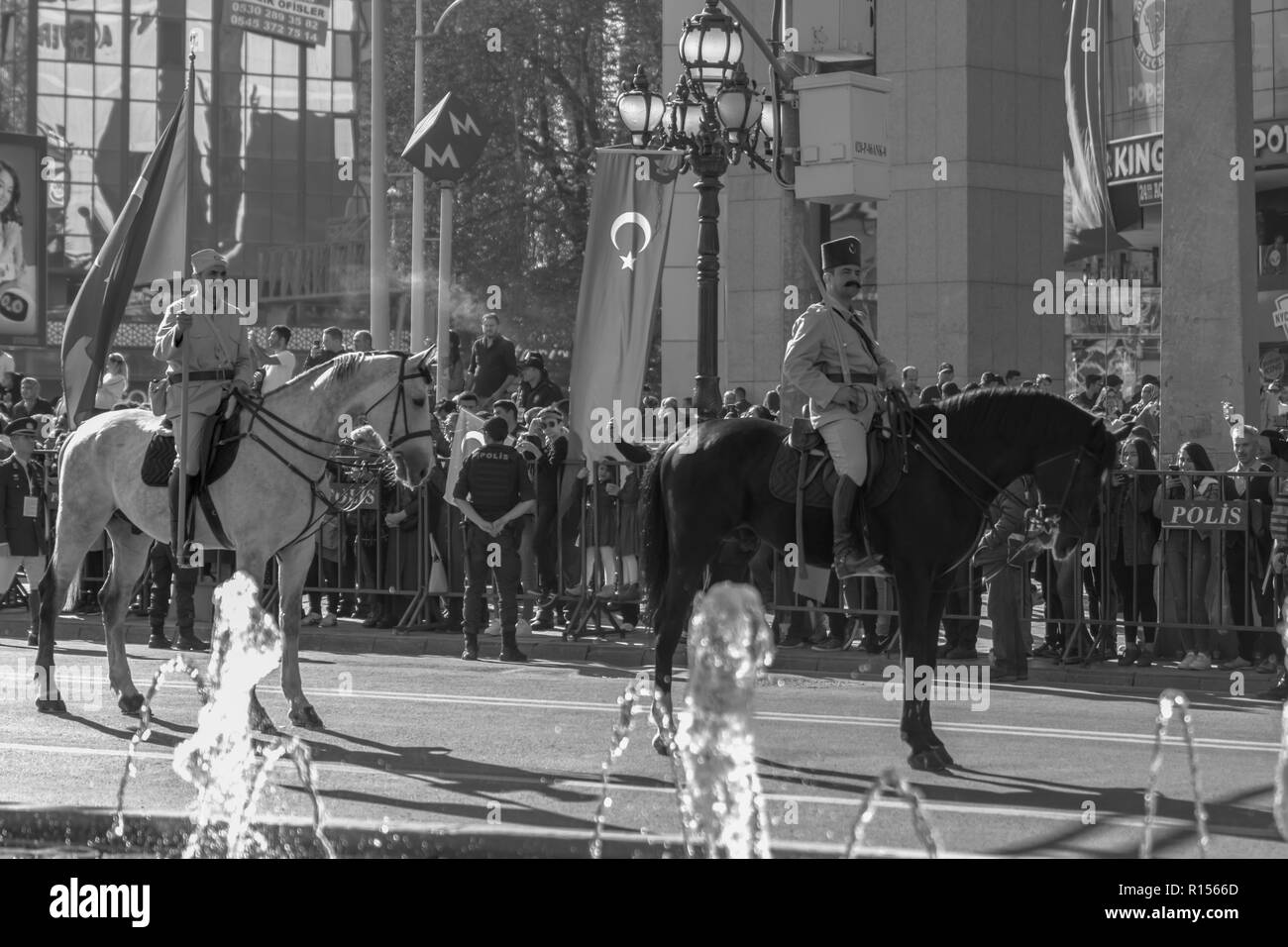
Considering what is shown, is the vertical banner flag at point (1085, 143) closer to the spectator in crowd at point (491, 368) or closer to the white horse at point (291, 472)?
the spectator in crowd at point (491, 368)

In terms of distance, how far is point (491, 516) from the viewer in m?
17.9

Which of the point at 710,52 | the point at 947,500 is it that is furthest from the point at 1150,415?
the point at 947,500

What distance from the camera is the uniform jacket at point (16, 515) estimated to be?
20.2m

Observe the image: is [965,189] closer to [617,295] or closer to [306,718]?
[617,295]

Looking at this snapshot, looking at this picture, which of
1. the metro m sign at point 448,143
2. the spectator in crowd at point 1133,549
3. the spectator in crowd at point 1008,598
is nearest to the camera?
the spectator in crowd at point 1008,598

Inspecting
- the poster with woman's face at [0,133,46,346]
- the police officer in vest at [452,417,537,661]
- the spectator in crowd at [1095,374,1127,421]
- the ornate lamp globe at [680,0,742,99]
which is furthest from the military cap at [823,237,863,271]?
the poster with woman's face at [0,133,46,346]

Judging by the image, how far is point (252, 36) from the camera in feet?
275

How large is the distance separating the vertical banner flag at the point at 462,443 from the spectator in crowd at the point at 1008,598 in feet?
16.7

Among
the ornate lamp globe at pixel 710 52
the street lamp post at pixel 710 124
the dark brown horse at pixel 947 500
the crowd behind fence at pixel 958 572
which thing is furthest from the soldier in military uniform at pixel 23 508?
the dark brown horse at pixel 947 500

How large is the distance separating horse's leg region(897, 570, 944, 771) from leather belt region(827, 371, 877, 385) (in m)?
1.14

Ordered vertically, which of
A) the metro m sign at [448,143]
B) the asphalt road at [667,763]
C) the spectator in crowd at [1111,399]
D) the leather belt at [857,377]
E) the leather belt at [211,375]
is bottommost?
the asphalt road at [667,763]

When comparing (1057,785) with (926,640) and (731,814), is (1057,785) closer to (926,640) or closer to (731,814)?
(926,640)
